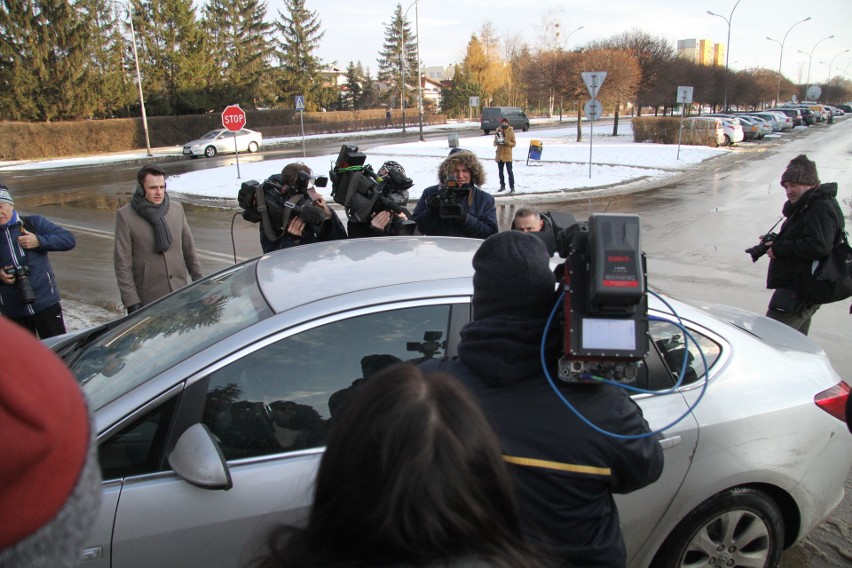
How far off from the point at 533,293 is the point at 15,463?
4.14 ft

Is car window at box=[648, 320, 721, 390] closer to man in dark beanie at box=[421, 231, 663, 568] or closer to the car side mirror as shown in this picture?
man in dark beanie at box=[421, 231, 663, 568]

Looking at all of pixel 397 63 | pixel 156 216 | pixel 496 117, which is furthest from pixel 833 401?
pixel 397 63

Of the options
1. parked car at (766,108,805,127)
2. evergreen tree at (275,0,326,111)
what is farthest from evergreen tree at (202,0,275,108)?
parked car at (766,108,805,127)

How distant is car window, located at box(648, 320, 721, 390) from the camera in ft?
8.34

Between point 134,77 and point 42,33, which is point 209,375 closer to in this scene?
point 42,33

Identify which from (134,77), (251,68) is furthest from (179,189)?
(251,68)

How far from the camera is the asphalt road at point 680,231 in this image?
6.18 m

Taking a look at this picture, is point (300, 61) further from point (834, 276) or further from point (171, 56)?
point (834, 276)

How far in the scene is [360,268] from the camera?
275 centimetres

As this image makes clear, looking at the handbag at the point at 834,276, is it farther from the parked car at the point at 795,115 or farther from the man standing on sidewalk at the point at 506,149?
the parked car at the point at 795,115

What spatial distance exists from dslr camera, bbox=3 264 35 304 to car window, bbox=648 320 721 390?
4.34m

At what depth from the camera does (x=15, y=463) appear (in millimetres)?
797

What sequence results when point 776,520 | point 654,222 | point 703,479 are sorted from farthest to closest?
point 654,222
point 776,520
point 703,479

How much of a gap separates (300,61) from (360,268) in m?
61.2
